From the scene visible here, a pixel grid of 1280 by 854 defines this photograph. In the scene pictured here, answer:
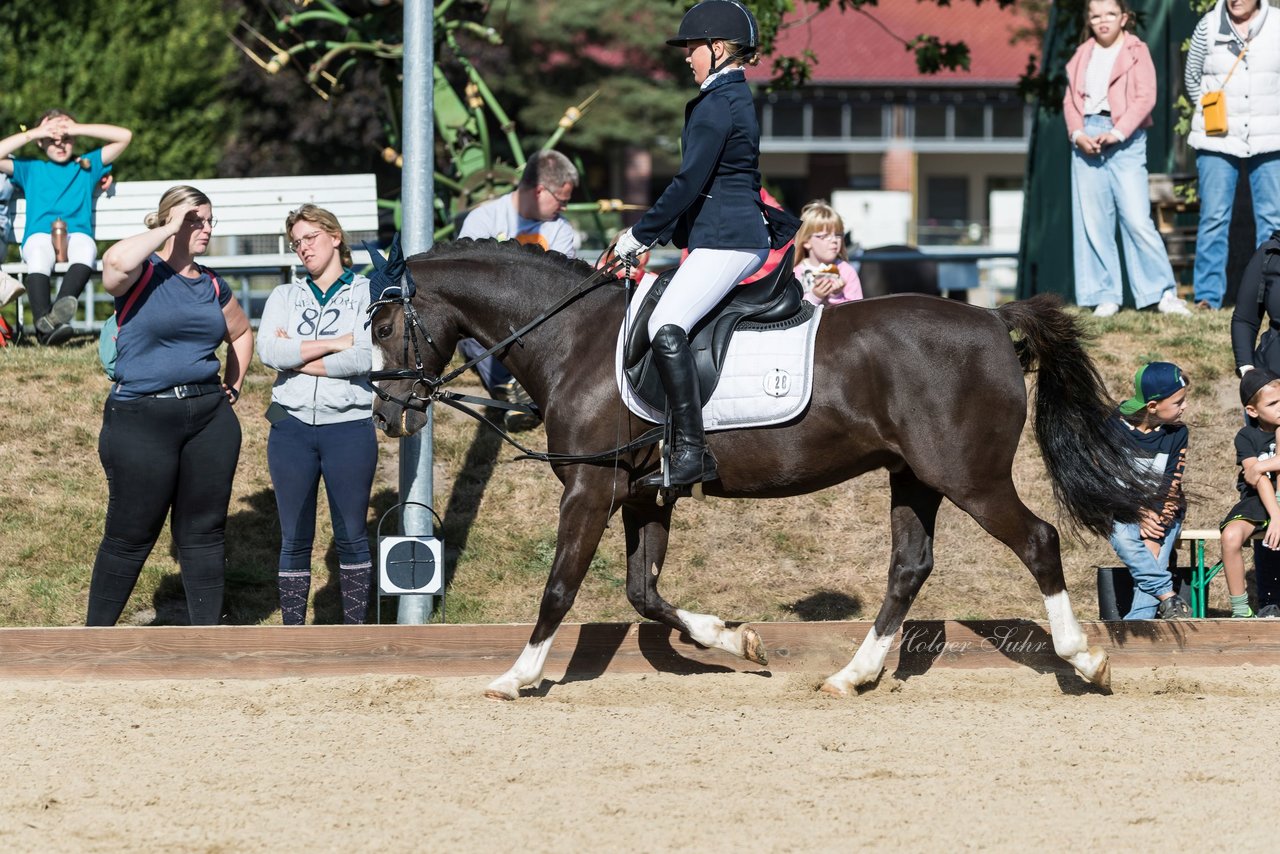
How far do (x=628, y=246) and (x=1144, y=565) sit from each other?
2997mm

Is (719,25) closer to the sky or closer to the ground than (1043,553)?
closer to the sky

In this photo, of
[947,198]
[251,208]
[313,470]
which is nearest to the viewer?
[313,470]

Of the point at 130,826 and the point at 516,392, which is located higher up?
the point at 516,392

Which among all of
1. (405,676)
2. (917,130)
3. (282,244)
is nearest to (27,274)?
(282,244)

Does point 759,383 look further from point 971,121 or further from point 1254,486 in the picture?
point 971,121

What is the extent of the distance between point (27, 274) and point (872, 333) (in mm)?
6700

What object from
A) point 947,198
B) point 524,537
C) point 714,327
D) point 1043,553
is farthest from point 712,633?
point 947,198

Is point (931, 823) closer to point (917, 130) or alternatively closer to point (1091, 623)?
point (1091, 623)

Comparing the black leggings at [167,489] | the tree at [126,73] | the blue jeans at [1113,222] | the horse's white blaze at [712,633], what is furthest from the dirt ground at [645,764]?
the tree at [126,73]

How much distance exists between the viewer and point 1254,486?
754cm

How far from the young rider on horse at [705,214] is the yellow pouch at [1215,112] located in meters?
5.00

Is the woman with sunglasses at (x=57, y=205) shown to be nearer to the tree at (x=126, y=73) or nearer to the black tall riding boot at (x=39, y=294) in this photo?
the black tall riding boot at (x=39, y=294)

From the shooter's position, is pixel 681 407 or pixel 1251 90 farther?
pixel 1251 90

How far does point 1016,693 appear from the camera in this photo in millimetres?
6719
